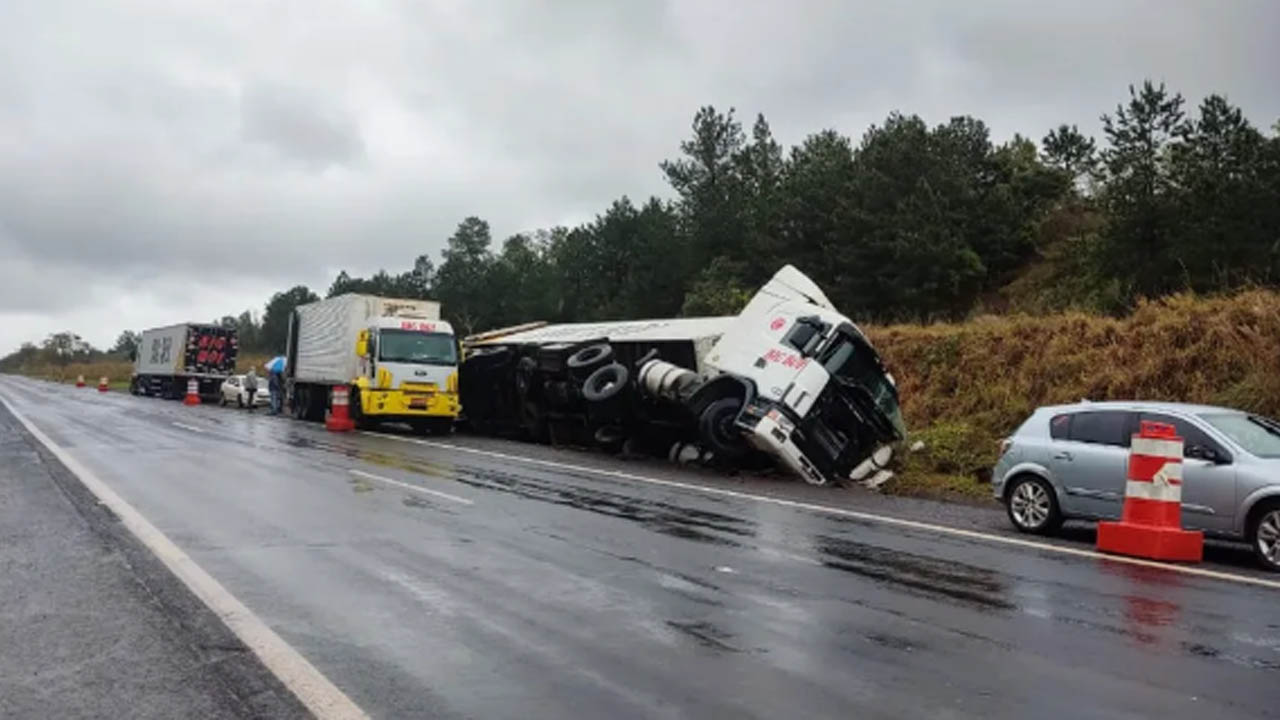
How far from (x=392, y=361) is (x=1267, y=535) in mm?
20909

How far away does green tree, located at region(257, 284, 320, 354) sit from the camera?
139 metres

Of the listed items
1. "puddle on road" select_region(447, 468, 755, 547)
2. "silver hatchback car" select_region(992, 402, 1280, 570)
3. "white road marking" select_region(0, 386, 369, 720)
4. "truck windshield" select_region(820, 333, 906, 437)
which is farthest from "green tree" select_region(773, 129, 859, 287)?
"white road marking" select_region(0, 386, 369, 720)

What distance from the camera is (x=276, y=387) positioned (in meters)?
37.3

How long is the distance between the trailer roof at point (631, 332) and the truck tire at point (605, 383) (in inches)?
35.7

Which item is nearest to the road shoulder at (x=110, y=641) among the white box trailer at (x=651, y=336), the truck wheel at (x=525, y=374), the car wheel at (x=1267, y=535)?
the car wheel at (x=1267, y=535)

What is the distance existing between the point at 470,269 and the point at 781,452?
325 feet

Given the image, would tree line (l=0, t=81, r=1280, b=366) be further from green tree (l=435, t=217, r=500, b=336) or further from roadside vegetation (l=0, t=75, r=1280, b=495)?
green tree (l=435, t=217, r=500, b=336)

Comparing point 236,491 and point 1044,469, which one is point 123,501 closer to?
point 236,491

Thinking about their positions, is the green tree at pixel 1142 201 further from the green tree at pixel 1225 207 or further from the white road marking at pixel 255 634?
the white road marking at pixel 255 634

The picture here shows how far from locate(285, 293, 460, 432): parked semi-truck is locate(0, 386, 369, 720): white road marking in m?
16.0

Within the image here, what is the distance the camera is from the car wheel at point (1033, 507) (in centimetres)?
1188

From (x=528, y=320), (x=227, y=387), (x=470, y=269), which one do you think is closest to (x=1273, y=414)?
(x=227, y=387)

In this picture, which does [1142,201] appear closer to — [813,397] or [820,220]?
[820,220]

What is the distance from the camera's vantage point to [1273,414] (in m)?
15.9
